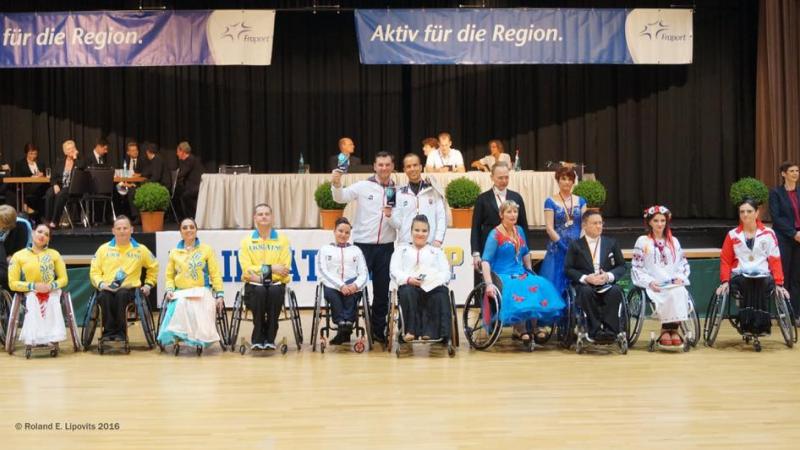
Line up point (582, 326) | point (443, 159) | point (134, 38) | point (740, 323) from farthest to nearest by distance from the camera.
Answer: point (443, 159) → point (134, 38) → point (740, 323) → point (582, 326)

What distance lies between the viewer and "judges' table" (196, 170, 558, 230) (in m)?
11.1

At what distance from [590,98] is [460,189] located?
4.92 m

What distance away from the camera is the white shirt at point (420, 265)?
6.97 m

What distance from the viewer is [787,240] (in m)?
8.27

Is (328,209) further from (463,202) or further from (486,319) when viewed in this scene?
(486,319)

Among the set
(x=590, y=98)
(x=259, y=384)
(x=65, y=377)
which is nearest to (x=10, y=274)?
(x=65, y=377)

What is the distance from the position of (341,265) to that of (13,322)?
92.4 inches

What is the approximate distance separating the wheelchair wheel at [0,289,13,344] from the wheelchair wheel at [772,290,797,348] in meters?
5.51

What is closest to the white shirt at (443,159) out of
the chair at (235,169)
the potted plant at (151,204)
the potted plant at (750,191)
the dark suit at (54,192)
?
the chair at (235,169)

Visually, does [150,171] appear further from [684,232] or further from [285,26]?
[684,232]

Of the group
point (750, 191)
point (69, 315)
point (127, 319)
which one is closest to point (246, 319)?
point (127, 319)

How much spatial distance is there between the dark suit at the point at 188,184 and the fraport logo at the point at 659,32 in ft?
18.2

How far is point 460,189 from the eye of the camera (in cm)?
977

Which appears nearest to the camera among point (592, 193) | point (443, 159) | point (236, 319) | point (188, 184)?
point (236, 319)
